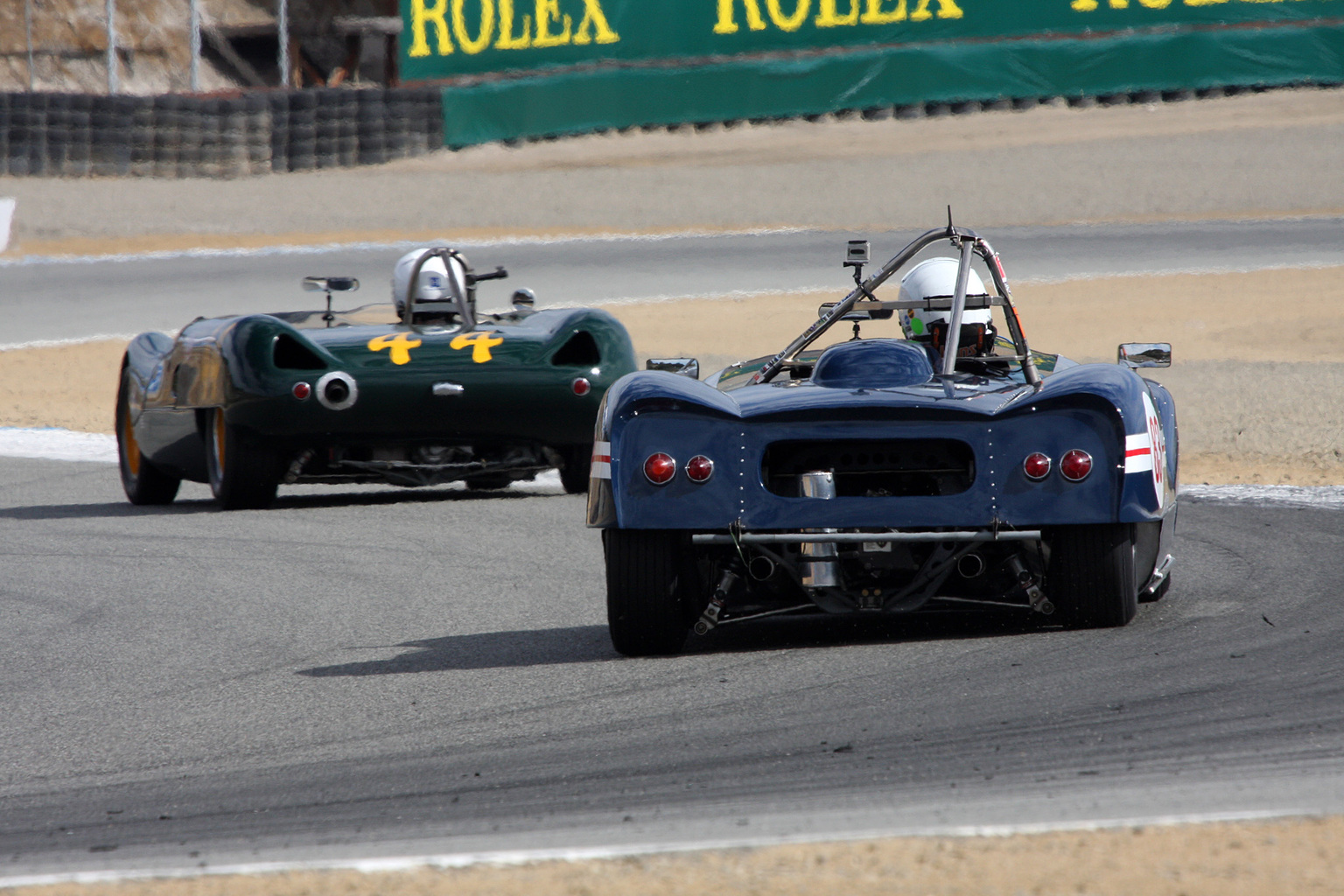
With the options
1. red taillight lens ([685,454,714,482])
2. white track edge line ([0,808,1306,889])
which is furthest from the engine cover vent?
white track edge line ([0,808,1306,889])

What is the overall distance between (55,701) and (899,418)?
243 centimetres

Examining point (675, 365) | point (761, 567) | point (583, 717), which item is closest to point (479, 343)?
point (675, 365)

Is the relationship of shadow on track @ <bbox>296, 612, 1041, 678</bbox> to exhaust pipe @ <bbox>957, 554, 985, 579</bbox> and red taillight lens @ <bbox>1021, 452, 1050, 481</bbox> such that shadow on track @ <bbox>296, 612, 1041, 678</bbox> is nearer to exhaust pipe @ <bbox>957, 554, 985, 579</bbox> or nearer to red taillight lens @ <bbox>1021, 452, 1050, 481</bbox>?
exhaust pipe @ <bbox>957, 554, 985, 579</bbox>

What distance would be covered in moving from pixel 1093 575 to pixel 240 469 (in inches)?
231

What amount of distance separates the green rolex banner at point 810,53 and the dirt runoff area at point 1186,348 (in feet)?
25.6

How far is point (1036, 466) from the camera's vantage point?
213 inches

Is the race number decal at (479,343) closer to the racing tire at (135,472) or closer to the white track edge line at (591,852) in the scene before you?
the racing tire at (135,472)

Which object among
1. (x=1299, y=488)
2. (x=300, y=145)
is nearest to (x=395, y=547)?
(x=1299, y=488)

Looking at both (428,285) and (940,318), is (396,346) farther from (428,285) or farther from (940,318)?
(940,318)

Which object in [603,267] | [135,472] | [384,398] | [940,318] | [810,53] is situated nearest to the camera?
[940,318]

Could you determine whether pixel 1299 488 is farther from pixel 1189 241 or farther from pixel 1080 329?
pixel 1189 241

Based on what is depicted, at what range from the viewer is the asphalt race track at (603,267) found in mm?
22875

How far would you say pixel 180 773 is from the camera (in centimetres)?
446

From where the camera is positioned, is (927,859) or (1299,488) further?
(1299,488)
